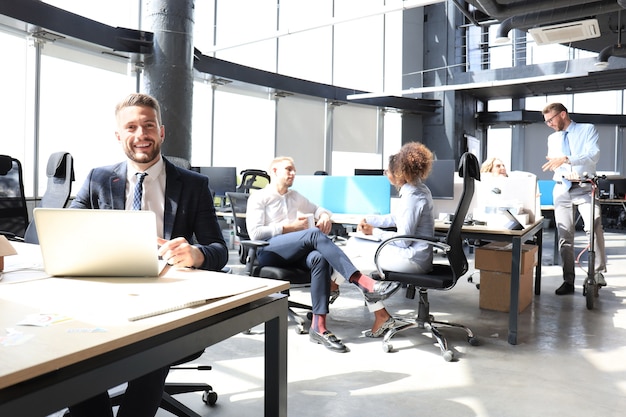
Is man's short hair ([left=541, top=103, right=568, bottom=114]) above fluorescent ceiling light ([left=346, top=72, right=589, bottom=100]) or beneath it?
beneath

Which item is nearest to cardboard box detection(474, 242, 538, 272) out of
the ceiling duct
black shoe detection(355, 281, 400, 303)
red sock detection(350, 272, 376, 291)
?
black shoe detection(355, 281, 400, 303)

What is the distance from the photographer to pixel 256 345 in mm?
3092

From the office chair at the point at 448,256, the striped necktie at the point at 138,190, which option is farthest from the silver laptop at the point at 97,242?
the office chair at the point at 448,256

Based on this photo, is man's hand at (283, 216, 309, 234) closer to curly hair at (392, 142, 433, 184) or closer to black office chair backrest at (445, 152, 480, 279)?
curly hair at (392, 142, 433, 184)

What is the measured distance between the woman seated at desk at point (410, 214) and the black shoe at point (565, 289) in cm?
220

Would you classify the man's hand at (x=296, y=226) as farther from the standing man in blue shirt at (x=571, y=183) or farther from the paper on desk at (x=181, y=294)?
the standing man in blue shirt at (x=571, y=183)

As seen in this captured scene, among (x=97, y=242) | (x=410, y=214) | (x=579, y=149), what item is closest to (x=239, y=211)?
(x=410, y=214)

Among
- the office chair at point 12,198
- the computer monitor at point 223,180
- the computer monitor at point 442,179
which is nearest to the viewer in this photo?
the office chair at point 12,198

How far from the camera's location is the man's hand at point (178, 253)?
1.52 metres

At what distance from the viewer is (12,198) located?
3.31 metres

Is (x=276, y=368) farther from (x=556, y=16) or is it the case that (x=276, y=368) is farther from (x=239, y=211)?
(x=556, y=16)

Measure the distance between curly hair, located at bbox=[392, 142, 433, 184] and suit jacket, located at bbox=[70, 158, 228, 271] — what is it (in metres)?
1.62

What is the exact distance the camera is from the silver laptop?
1256 mm

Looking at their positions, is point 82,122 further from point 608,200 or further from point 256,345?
point 608,200
